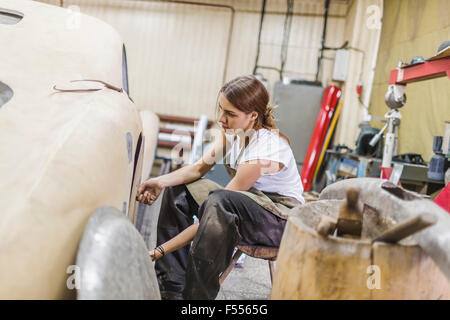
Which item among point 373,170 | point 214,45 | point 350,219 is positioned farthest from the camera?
point 214,45

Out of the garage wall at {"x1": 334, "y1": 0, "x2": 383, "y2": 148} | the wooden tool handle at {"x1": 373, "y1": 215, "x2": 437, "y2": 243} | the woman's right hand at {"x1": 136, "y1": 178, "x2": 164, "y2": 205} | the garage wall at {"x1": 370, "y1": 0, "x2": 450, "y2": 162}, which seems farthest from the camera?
the garage wall at {"x1": 334, "y1": 0, "x2": 383, "y2": 148}

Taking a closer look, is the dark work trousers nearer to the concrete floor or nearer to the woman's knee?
the woman's knee

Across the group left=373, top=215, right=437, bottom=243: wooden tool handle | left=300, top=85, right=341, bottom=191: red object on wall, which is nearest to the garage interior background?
left=300, top=85, right=341, bottom=191: red object on wall

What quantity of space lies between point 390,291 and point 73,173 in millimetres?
817

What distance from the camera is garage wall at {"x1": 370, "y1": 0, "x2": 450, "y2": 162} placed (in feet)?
11.0

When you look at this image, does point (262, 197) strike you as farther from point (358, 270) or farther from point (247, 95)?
point (358, 270)

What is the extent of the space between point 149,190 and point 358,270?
52.7 inches

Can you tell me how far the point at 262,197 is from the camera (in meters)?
1.76

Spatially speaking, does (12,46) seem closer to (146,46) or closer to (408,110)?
(408,110)

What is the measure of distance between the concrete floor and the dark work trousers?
9.7 inches

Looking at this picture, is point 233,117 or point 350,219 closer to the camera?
point 350,219

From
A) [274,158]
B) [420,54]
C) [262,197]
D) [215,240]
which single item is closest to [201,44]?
[420,54]

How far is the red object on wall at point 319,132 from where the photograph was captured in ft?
18.9

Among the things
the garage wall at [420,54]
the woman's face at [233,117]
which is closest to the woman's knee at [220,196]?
the woman's face at [233,117]
